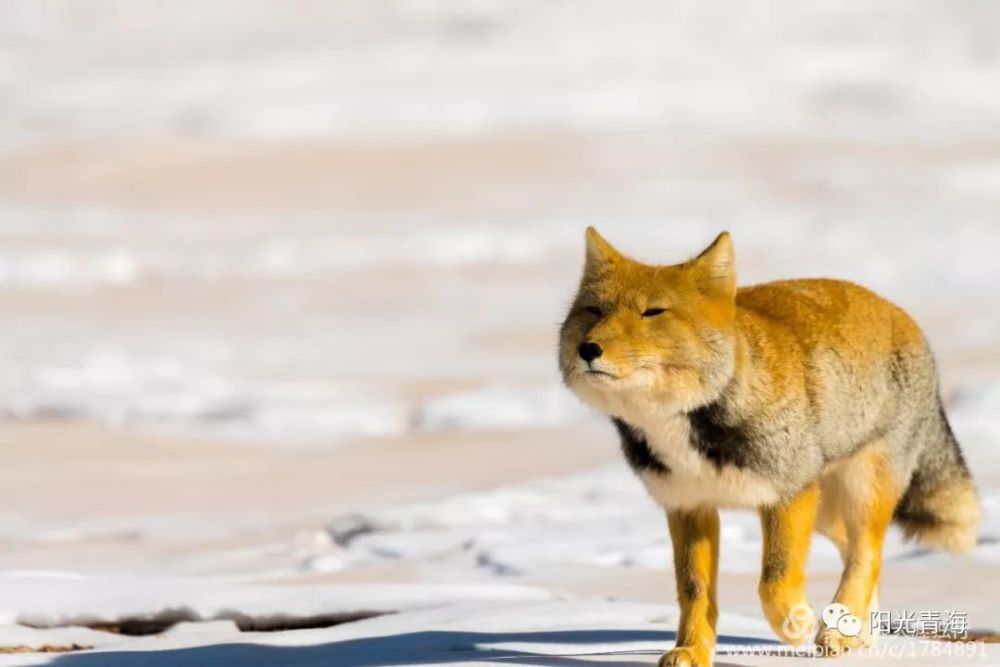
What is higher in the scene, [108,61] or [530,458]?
[108,61]

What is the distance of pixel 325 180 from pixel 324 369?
12572 mm

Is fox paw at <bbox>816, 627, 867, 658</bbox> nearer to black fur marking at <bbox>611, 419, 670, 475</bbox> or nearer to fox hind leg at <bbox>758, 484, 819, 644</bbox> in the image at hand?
fox hind leg at <bbox>758, 484, 819, 644</bbox>

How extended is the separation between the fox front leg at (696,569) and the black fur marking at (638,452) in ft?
0.74

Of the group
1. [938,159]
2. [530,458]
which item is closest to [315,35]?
[938,159]

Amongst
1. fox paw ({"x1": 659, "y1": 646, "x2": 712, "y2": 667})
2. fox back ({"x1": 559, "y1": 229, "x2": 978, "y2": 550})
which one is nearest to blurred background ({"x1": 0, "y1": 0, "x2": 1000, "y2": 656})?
fox back ({"x1": 559, "y1": 229, "x2": 978, "y2": 550})

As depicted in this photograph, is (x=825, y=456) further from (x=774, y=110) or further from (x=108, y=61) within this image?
(x=108, y=61)

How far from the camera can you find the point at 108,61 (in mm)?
37094

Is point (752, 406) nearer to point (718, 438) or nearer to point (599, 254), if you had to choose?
point (718, 438)

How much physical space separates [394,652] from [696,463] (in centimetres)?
149

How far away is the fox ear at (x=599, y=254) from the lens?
5.59 meters

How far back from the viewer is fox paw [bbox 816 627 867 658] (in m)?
5.83

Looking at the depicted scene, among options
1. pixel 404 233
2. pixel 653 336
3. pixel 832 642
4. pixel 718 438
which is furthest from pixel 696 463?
pixel 404 233

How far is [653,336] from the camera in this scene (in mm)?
5215

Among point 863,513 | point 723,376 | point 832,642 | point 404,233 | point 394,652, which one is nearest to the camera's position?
point 723,376
